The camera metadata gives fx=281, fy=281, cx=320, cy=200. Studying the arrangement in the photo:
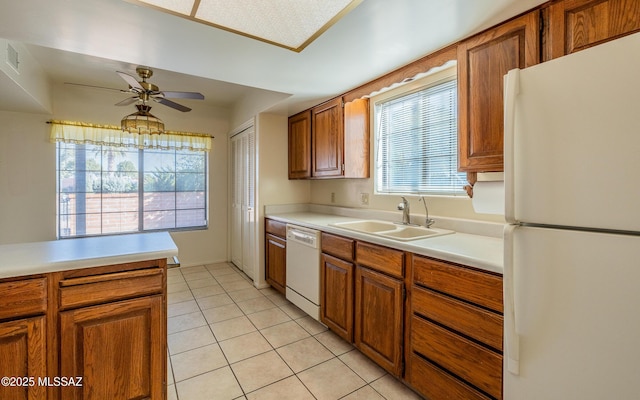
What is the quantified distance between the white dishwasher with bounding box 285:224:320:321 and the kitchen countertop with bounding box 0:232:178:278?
118 cm

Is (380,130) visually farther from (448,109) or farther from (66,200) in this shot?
(66,200)

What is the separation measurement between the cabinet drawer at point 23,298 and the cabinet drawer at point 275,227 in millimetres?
1944

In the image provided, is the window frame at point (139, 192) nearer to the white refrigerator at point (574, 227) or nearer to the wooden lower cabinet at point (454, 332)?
the wooden lower cabinet at point (454, 332)

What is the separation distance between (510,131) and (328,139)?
200cm

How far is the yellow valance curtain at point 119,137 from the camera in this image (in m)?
3.36

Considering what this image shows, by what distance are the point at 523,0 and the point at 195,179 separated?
4.22m

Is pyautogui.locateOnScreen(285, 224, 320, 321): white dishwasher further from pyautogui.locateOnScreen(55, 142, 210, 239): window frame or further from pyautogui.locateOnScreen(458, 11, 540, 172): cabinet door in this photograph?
pyautogui.locateOnScreen(55, 142, 210, 239): window frame

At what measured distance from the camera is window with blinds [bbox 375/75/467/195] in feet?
7.09

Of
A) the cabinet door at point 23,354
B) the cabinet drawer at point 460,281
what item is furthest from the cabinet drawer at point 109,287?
the cabinet drawer at point 460,281

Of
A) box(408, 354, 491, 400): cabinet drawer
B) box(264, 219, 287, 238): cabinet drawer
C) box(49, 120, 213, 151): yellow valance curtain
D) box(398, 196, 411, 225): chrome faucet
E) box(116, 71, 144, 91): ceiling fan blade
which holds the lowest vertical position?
box(408, 354, 491, 400): cabinet drawer

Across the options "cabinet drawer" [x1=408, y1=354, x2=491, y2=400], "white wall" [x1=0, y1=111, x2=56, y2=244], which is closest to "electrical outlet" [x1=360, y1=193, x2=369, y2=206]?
"cabinet drawer" [x1=408, y1=354, x2=491, y2=400]

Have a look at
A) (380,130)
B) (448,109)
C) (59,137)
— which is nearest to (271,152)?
(380,130)

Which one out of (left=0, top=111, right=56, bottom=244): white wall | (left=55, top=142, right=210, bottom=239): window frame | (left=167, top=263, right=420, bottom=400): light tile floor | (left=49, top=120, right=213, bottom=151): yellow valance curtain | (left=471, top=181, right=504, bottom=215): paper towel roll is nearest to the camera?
(left=471, top=181, right=504, bottom=215): paper towel roll

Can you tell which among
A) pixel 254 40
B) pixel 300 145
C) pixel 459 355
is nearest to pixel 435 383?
pixel 459 355
